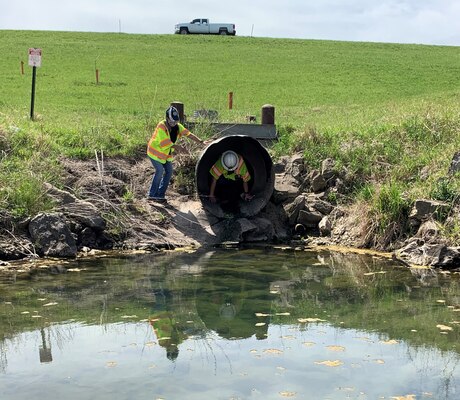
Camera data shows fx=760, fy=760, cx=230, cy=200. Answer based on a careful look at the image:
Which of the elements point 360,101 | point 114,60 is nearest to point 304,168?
point 360,101

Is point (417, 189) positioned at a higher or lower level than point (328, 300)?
higher

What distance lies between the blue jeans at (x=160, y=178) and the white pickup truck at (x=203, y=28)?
4207 centimetres

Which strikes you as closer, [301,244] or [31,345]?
[31,345]

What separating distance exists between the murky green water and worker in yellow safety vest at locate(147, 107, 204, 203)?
2728mm

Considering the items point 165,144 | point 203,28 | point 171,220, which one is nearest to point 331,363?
point 171,220

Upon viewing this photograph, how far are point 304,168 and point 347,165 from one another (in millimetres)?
929

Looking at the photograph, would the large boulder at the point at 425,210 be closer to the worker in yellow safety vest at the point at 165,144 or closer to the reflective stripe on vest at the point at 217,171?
the reflective stripe on vest at the point at 217,171

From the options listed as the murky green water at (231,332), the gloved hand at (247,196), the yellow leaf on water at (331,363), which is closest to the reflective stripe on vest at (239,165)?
the gloved hand at (247,196)

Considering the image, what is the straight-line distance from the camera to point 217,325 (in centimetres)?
881

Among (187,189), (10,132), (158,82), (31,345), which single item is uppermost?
(158,82)

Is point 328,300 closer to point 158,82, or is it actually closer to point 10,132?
point 10,132

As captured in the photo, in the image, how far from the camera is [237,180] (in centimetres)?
1571

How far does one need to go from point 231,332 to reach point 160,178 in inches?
264

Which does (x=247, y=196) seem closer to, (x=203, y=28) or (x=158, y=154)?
(x=158, y=154)
